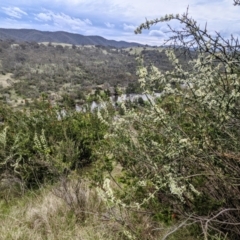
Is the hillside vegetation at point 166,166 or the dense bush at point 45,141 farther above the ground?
the hillside vegetation at point 166,166

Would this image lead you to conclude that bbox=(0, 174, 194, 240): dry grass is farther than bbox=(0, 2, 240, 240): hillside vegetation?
Yes

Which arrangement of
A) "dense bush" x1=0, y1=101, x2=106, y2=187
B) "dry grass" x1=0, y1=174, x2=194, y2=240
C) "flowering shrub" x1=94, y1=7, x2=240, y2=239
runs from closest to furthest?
"flowering shrub" x1=94, y1=7, x2=240, y2=239, "dry grass" x1=0, y1=174, x2=194, y2=240, "dense bush" x1=0, y1=101, x2=106, y2=187

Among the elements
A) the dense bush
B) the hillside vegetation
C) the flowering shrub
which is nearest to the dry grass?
the hillside vegetation

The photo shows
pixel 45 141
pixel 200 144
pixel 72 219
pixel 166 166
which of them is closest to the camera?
pixel 166 166

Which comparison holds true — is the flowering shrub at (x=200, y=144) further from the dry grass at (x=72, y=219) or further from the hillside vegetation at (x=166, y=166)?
the dry grass at (x=72, y=219)

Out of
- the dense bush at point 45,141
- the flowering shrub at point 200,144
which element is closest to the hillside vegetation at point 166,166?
the flowering shrub at point 200,144

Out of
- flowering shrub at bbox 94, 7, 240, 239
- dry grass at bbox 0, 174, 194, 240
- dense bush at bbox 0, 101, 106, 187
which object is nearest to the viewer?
flowering shrub at bbox 94, 7, 240, 239

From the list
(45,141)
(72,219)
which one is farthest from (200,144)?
(45,141)

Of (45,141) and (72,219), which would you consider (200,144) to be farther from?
(45,141)

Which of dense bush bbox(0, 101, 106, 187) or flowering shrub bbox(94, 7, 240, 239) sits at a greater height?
flowering shrub bbox(94, 7, 240, 239)

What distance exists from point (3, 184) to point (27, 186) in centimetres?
40

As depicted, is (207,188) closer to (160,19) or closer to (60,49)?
(160,19)

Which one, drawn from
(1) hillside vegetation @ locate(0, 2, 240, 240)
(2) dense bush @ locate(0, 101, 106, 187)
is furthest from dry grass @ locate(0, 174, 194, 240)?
(2) dense bush @ locate(0, 101, 106, 187)

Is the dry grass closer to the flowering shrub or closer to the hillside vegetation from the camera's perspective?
the hillside vegetation
